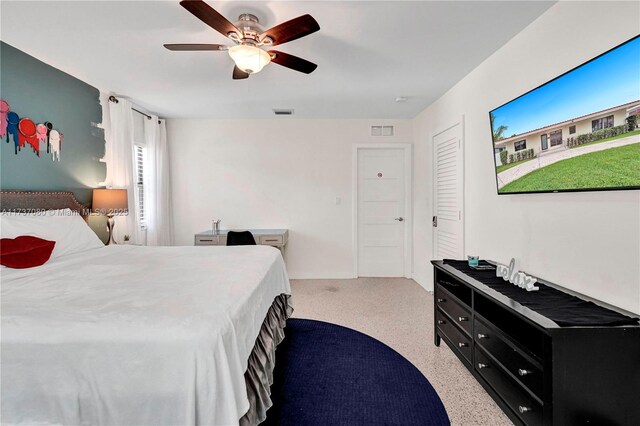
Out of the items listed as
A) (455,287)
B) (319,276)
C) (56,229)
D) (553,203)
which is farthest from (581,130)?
(319,276)

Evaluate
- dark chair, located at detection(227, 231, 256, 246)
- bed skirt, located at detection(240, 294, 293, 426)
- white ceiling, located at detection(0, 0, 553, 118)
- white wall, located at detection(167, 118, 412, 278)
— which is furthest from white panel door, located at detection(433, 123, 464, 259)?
dark chair, located at detection(227, 231, 256, 246)

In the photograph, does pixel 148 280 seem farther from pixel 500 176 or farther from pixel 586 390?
pixel 500 176

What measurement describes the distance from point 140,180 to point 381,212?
11.8 ft

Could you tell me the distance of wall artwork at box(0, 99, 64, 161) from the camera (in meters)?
2.55

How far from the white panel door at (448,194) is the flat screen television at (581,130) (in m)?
0.98

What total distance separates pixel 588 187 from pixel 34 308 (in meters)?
2.72

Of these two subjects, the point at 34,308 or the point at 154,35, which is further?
the point at 154,35

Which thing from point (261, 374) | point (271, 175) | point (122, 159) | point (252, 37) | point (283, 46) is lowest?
point (261, 374)

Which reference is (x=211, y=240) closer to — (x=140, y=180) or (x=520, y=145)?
(x=140, y=180)

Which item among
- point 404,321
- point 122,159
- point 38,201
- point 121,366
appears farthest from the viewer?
point 122,159

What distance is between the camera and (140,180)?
4434mm

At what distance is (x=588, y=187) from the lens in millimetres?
1687

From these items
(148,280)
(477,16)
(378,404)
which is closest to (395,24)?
(477,16)

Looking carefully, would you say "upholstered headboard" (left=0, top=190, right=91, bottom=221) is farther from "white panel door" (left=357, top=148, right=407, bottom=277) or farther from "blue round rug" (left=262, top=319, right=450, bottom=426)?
"white panel door" (left=357, top=148, right=407, bottom=277)
